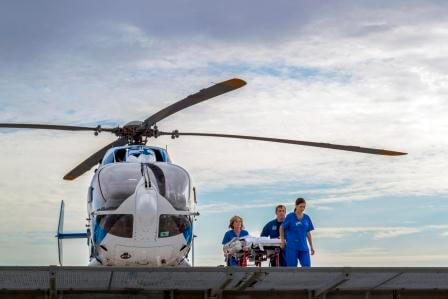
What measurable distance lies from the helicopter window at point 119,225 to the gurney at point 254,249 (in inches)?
99.2

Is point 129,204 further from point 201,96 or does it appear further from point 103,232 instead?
point 201,96

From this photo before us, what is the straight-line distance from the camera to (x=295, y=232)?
16953 millimetres

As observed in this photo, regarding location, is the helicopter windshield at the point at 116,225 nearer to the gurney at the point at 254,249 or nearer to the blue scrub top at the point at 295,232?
the gurney at the point at 254,249

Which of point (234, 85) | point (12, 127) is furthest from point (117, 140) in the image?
point (234, 85)

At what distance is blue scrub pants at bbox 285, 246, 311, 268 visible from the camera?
1703 centimetres

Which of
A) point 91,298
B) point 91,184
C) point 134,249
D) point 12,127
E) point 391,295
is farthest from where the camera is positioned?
point 12,127

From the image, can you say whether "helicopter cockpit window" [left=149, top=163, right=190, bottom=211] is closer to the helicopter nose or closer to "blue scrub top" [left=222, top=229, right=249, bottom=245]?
the helicopter nose

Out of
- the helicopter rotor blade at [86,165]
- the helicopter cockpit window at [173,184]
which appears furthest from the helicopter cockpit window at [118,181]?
the helicopter rotor blade at [86,165]

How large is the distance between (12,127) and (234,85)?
535 cm

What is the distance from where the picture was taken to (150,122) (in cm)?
1931

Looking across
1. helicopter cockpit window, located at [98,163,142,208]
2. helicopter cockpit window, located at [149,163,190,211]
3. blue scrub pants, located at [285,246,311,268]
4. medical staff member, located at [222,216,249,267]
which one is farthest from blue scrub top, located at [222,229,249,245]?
helicopter cockpit window, located at [98,163,142,208]

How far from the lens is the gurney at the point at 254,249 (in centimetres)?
1642

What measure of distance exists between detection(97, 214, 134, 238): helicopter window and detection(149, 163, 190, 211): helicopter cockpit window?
840 millimetres

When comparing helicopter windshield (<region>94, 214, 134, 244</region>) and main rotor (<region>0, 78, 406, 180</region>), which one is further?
main rotor (<region>0, 78, 406, 180</region>)
